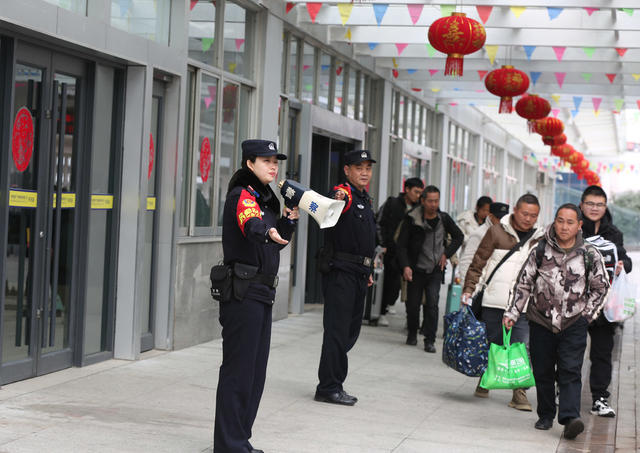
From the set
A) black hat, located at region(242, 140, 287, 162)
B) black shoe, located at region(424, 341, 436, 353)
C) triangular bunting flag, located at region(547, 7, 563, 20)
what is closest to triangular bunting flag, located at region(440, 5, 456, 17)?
triangular bunting flag, located at region(547, 7, 563, 20)

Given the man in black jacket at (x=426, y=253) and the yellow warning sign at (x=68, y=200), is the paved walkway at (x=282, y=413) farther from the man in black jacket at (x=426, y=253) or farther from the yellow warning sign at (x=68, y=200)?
the yellow warning sign at (x=68, y=200)

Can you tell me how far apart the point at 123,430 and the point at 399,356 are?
423 centimetres

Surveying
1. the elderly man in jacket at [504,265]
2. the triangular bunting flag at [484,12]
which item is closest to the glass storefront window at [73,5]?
the elderly man in jacket at [504,265]

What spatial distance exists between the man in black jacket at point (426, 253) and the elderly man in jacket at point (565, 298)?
3460 millimetres

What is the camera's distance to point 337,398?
6.68 m

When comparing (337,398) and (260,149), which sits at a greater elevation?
(260,149)

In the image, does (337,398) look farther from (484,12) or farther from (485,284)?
(484,12)

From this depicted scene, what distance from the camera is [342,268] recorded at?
672cm

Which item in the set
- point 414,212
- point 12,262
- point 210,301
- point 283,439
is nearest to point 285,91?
point 414,212

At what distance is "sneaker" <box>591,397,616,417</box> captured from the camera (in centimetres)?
695

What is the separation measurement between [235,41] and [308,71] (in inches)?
91.6

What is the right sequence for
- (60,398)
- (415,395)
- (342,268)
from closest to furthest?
(60,398) < (342,268) < (415,395)

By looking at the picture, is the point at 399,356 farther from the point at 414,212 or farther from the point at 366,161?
the point at 366,161

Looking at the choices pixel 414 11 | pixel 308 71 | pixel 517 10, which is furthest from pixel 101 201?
pixel 517 10
